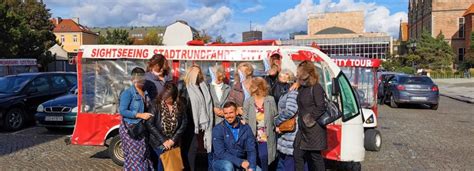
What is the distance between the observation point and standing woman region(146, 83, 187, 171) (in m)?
5.82

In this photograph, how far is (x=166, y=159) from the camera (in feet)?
19.4

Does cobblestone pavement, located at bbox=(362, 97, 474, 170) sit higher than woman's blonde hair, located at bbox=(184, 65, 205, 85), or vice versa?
woman's blonde hair, located at bbox=(184, 65, 205, 85)

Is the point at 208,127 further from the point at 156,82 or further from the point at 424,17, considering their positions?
the point at 424,17

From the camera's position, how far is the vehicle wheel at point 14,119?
12381mm

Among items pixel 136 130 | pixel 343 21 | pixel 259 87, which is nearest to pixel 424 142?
pixel 259 87

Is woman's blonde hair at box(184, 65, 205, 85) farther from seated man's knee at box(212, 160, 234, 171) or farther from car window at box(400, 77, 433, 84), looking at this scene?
→ car window at box(400, 77, 433, 84)

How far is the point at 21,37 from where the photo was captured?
43.0 meters

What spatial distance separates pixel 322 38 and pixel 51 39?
64713 millimetres

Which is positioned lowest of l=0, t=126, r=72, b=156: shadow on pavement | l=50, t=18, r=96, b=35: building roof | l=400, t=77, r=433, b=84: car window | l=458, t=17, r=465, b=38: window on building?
l=0, t=126, r=72, b=156: shadow on pavement

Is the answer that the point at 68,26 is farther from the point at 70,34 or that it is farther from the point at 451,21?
the point at 451,21

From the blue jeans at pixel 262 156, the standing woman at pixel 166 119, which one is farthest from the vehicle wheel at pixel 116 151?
the blue jeans at pixel 262 156

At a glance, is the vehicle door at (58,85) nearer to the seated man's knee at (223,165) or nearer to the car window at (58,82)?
the car window at (58,82)

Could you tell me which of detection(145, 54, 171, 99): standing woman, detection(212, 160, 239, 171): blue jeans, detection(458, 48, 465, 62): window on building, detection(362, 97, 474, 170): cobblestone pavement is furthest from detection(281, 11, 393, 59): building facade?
detection(212, 160, 239, 171): blue jeans

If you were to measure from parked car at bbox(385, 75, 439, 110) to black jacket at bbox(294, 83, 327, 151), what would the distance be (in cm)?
1418
